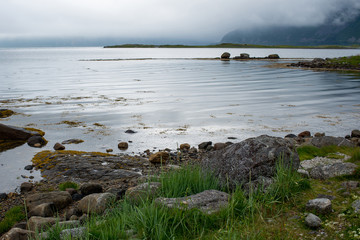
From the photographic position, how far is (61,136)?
665 inches

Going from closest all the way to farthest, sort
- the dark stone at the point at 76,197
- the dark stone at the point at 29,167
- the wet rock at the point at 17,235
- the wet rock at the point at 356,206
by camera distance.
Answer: the wet rock at the point at 356,206, the wet rock at the point at 17,235, the dark stone at the point at 76,197, the dark stone at the point at 29,167

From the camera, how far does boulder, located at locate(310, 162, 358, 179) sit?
318 inches

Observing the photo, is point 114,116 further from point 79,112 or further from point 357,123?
point 357,123

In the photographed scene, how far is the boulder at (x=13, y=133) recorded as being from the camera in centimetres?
1583

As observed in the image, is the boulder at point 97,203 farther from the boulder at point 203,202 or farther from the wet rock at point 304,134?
the wet rock at point 304,134

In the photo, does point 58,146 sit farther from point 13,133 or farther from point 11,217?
point 11,217

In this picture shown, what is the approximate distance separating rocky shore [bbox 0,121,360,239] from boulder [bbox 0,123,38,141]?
314cm

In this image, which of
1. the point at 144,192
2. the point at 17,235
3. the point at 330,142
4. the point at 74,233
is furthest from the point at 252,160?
the point at 330,142

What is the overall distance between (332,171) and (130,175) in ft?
21.4

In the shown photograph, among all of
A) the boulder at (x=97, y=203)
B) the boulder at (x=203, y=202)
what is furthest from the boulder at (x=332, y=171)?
the boulder at (x=97, y=203)

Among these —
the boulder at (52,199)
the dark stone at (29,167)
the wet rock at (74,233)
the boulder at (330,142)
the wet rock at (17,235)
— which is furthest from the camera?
the boulder at (330,142)

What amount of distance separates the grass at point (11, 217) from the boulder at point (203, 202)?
14.5ft

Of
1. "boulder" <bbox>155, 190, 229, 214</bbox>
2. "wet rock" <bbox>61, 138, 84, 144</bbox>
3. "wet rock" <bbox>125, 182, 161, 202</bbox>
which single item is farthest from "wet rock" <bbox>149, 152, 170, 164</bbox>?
"boulder" <bbox>155, 190, 229, 214</bbox>

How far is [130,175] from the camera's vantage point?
11.3 meters
